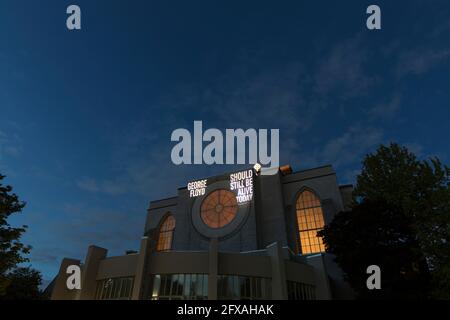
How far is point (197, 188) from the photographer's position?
49.1m

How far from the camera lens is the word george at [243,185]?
146 ft

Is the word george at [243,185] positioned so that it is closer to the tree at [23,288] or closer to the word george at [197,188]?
the word george at [197,188]

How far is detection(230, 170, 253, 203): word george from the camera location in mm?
44584

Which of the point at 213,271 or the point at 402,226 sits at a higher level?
the point at 402,226

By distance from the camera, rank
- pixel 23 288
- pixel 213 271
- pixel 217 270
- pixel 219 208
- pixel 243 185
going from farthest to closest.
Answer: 1. pixel 219 208
2. pixel 243 185
3. pixel 23 288
4. pixel 217 270
5. pixel 213 271

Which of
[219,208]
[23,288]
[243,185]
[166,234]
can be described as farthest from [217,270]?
[166,234]

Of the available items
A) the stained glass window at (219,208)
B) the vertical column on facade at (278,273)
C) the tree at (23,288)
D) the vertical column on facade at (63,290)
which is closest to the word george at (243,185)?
the stained glass window at (219,208)

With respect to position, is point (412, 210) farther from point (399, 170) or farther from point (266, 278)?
point (266, 278)

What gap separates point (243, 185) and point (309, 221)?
40.9 ft

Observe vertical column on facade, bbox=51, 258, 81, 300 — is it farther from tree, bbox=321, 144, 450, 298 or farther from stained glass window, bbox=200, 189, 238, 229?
tree, bbox=321, 144, 450, 298

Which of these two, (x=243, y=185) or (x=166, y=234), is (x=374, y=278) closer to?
(x=243, y=185)

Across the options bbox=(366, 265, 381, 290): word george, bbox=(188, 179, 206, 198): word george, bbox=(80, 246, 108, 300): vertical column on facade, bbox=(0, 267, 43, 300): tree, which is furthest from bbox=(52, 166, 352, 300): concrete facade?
bbox=(0, 267, 43, 300): tree

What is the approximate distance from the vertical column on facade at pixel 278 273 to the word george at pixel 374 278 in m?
7.54
